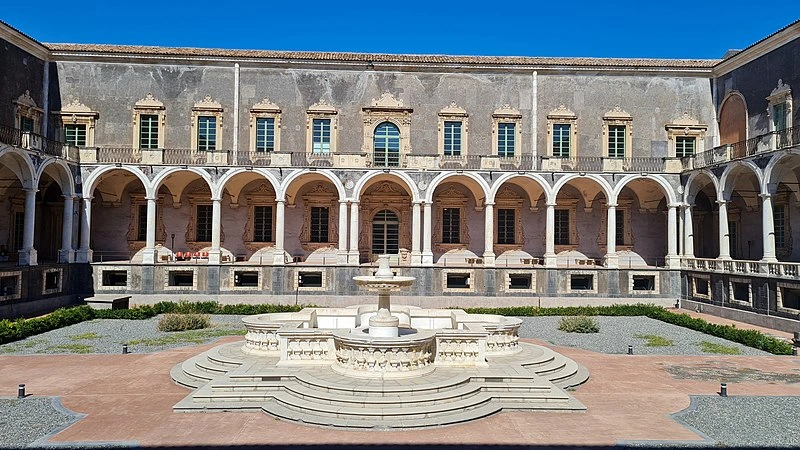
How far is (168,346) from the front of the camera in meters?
17.2

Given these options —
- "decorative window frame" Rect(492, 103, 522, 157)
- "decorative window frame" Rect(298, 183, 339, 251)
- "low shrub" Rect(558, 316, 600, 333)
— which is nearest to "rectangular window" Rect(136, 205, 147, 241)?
"decorative window frame" Rect(298, 183, 339, 251)

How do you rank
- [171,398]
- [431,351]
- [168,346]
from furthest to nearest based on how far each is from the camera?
[168,346] < [431,351] < [171,398]

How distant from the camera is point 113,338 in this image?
18500 millimetres

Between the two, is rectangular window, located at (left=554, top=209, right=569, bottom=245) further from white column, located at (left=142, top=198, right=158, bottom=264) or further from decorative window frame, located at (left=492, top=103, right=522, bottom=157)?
white column, located at (left=142, top=198, right=158, bottom=264)

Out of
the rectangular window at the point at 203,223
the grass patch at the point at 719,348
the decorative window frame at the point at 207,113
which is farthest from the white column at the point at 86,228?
the grass patch at the point at 719,348

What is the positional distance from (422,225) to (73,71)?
824 inches

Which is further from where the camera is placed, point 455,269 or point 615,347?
point 455,269

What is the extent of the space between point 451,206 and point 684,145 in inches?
533

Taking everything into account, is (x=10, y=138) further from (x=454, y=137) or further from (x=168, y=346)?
(x=454, y=137)

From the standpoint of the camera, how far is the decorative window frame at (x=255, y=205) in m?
30.7

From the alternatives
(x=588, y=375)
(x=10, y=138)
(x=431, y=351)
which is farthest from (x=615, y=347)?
(x=10, y=138)

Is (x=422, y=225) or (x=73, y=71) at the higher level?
(x=73, y=71)

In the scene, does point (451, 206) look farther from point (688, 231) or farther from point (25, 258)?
point (25, 258)

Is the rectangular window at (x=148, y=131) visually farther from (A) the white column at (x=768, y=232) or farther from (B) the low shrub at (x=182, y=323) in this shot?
(A) the white column at (x=768, y=232)
